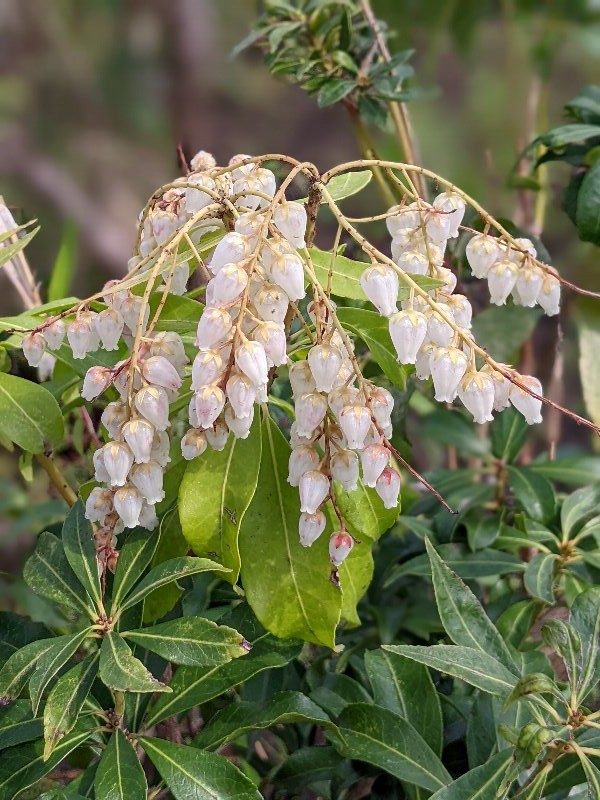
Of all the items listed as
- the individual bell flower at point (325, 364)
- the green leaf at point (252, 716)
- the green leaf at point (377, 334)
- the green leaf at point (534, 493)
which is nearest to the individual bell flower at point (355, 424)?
the individual bell flower at point (325, 364)

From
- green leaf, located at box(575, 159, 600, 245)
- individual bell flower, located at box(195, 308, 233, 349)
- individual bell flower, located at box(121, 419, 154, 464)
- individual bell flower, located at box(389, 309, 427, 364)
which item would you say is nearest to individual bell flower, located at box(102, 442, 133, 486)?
individual bell flower, located at box(121, 419, 154, 464)

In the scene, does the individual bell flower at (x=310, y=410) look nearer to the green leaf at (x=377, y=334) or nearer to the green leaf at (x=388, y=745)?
the green leaf at (x=377, y=334)

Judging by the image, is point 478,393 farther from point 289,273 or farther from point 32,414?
point 32,414

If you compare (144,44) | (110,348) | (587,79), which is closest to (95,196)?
(144,44)

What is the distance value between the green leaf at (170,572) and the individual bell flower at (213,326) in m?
0.17

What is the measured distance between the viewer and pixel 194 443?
79 centimetres

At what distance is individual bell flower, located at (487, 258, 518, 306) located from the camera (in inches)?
34.1

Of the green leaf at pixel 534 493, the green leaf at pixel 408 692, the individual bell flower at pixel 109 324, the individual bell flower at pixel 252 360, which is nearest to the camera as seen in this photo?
the individual bell flower at pixel 252 360

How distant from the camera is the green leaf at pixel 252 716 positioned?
87cm

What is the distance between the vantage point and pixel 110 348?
2.73ft

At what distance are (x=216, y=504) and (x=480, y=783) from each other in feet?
1.00

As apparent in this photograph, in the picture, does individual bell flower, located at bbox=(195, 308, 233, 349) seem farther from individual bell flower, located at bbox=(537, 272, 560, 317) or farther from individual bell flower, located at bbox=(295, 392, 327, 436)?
individual bell flower, located at bbox=(537, 272, 560, 317)

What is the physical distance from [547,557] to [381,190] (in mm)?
593

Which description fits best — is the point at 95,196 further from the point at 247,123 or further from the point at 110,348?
the point at 110,348
